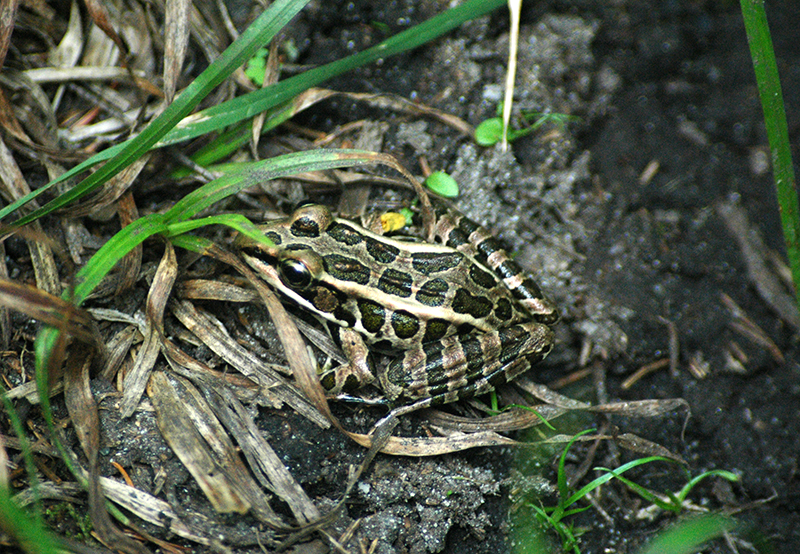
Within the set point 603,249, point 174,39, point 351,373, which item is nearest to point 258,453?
point 351,373

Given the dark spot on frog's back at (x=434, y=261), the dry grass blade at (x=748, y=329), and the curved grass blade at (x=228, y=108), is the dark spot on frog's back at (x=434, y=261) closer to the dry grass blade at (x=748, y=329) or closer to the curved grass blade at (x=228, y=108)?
the curved grass blade at (x=228, y=108)

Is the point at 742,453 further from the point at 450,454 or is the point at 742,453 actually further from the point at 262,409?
the point at 262,409

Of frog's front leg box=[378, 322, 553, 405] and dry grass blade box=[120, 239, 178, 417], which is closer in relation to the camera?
dry grass blade box=[120, 239, 178, 417]

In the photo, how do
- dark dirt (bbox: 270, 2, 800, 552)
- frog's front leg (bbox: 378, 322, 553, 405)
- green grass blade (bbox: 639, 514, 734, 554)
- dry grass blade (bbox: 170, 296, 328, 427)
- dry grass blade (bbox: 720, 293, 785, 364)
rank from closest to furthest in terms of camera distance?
1. green grass blade (bbox: 639, 514, 734, 554)
2. dry grass blade (bbox: 170, 296, 328, 427)
3. frog's front leg (bbox: 378, 322, 553, 405)
4. dark dirt (bbox: 270, 2, 800, 552)
5. dry grass blade (bbox: 720, 293, 785, 364)

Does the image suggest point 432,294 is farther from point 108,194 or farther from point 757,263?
point 757,263

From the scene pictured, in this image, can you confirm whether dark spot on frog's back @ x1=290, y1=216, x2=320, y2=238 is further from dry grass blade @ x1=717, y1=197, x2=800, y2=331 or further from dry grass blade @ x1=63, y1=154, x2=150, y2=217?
dry grass blade @ x1=717, y1=197, x2=800, y2=331

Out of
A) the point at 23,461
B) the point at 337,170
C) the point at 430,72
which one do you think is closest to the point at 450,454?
the point at 337,170

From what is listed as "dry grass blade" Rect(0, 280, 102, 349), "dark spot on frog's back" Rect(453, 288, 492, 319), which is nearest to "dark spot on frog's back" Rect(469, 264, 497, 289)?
"dark spot on frog's back" Rect(453, 288, 492, 319)
